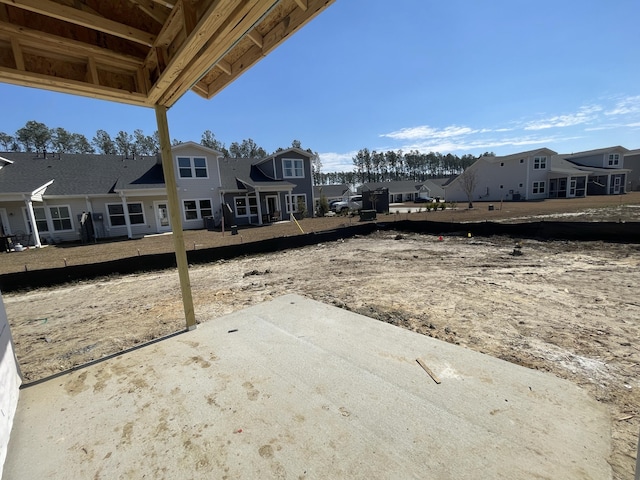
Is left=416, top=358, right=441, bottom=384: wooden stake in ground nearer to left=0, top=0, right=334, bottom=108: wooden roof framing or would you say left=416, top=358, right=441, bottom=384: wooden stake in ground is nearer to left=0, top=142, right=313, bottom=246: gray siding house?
left=0, top=0, right=334, bottom=108: wooden roof framing

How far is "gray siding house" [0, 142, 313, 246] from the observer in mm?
A: 13883

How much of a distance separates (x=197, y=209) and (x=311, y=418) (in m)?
18.4

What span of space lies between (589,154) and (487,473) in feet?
175

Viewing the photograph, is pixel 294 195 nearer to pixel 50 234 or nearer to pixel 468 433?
pixel 50 234

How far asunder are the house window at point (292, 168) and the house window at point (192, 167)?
620cm

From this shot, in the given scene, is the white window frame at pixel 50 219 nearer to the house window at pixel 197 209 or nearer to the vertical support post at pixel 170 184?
the house window at pixel 197 209

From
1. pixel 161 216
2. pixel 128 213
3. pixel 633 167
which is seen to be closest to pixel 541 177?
pixel 633 167

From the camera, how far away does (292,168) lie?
74.5 ft

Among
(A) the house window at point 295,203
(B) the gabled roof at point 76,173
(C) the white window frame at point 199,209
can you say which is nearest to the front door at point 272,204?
(A) the house window at point 295,203

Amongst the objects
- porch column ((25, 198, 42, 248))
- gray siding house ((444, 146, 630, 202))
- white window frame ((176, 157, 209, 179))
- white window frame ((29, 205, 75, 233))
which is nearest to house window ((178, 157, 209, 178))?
white window frame ((176, 157, 209, 179))

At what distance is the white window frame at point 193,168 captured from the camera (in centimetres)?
1759

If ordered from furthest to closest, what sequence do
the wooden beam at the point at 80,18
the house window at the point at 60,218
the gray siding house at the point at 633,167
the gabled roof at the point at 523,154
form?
the gray siding house at the point at 633,167
the gabled roof at the point at 523,154
the house window at the point at 60,218
the wooden beam at the point at 80,18

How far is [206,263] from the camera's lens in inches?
350

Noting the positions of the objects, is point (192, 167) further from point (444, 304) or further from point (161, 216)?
point (444, 304)
